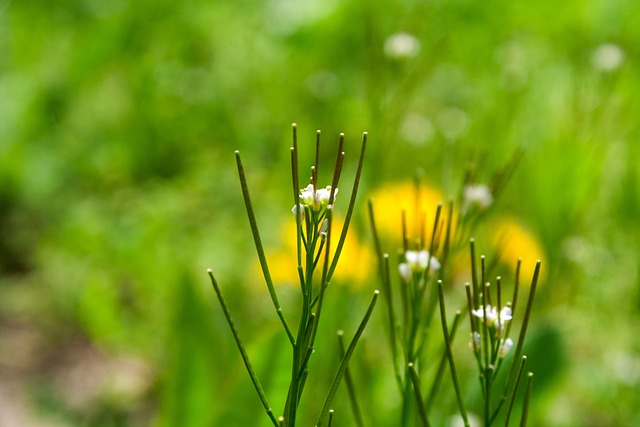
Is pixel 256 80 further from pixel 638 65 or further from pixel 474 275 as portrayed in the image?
pixel 474 275

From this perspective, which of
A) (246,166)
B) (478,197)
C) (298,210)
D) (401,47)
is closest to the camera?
(298,210)

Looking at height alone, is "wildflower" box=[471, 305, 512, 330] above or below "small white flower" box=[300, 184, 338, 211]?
below

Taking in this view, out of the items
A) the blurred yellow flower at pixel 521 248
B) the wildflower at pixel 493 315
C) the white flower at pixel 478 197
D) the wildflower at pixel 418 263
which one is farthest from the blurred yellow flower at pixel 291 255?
the wildflower at pixel 493 315

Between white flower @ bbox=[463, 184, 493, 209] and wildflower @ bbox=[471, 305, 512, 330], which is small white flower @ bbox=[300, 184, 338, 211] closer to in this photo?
wildflower @ bbox=[471, 305, 512, 330]

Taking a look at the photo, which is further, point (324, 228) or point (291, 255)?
point (291, 255)

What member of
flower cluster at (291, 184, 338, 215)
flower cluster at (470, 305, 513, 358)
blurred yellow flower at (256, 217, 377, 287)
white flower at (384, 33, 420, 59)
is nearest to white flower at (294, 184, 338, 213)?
flower cluster at (291, 184, 338, 215)

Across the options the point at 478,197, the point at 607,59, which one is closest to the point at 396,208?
the point at 607,59

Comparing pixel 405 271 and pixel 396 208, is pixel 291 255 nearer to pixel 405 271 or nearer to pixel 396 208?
pixel 396 208

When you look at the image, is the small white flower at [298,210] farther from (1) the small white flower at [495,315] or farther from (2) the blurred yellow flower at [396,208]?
(2) the blurred yellow flower at [396,208]
